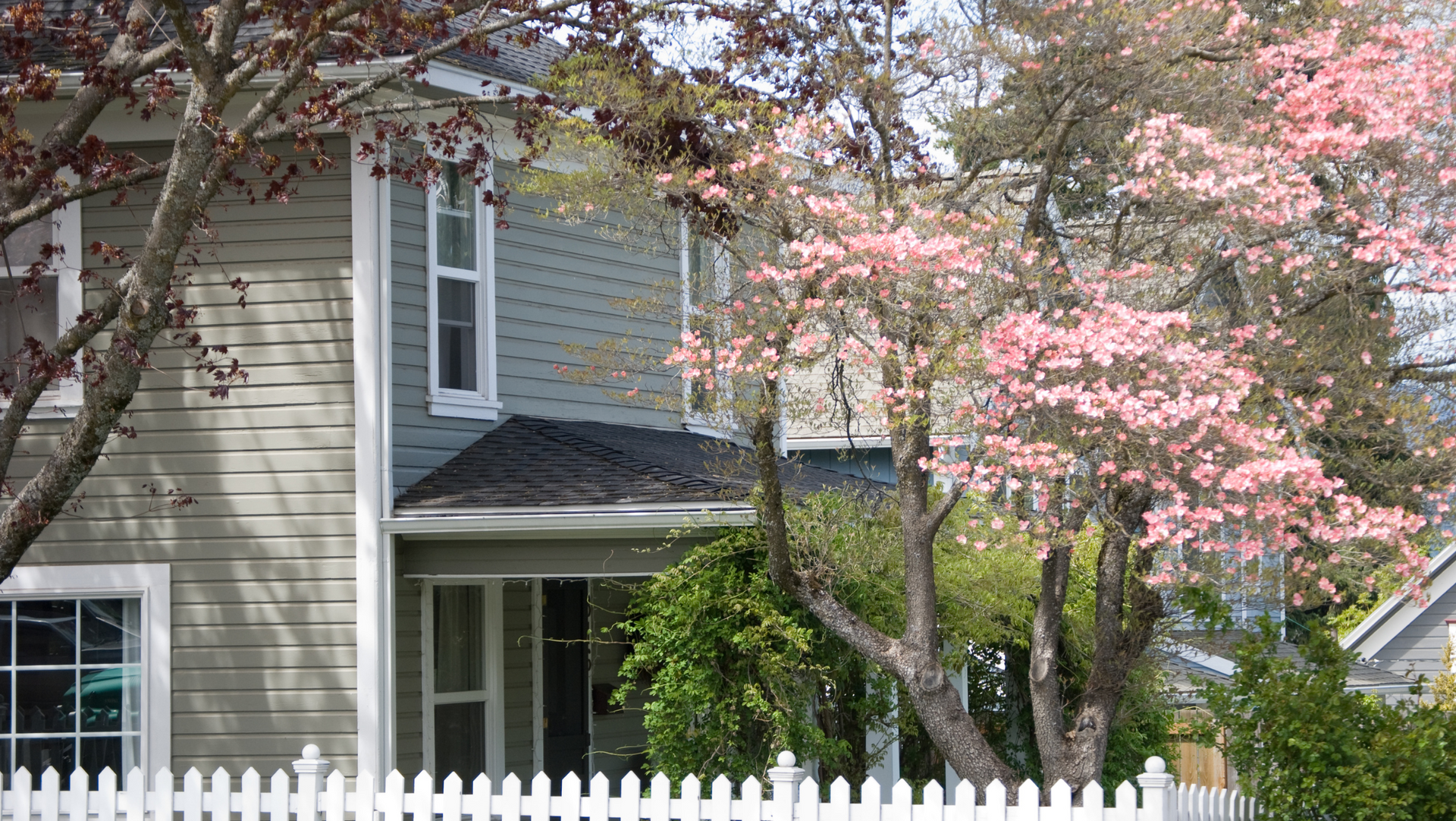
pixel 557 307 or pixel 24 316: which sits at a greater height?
pixel 557 307

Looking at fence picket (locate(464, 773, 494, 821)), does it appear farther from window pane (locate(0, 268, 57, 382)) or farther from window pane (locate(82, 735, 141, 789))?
window pane (locate(0, 268, 57, 382))

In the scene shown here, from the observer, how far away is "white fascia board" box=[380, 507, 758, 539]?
7.56m

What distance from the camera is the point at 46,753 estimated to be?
8523 mm

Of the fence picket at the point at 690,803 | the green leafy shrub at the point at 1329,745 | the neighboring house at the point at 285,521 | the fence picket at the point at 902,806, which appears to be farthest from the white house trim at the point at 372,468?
the green leafy shrub at the point at 1329,745

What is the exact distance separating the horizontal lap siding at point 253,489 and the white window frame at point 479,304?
72 cm

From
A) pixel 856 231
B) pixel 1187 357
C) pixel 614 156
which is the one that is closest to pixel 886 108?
pixel 856 231

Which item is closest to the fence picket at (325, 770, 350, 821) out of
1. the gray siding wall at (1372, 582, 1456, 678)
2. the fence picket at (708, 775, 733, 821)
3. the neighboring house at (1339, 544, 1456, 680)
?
the fence picket at (708, 775, 733, 821)

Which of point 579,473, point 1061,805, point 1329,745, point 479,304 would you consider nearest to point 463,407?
point 479,304

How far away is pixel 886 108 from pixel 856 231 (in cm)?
93

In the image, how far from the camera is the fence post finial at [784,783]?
5836 mm

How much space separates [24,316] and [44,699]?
2.35m

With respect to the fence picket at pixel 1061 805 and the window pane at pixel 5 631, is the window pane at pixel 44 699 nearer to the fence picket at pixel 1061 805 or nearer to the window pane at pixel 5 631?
the window pane at pixel 5 631

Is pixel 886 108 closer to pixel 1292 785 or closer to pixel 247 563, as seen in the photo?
pixel 1292 785

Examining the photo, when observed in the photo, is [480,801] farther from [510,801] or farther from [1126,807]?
[1126,807]
